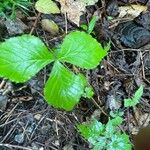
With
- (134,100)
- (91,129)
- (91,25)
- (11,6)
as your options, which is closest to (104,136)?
(91,129)

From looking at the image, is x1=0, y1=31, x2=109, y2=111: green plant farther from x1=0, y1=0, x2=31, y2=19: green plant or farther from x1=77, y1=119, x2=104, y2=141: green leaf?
x1=0, y1=0, x2=31, y2=19: green plant

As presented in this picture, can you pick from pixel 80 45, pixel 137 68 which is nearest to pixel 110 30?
pixel 137 68

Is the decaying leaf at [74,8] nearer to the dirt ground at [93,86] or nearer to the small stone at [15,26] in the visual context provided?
the dirt ground at [93,86]

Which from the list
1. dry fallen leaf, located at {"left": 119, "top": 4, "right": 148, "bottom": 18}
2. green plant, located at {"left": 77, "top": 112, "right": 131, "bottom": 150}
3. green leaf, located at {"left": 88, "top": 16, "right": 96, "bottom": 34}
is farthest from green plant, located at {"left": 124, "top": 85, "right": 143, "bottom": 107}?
dry fallen leaf, located at {"left": 119, "top": 4, "right": 148, "bottom": 18}

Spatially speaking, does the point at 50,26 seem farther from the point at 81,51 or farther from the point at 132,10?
the point at 132,10

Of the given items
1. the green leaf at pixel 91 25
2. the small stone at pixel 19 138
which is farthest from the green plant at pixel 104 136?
the green leaf at pixel 91 25
